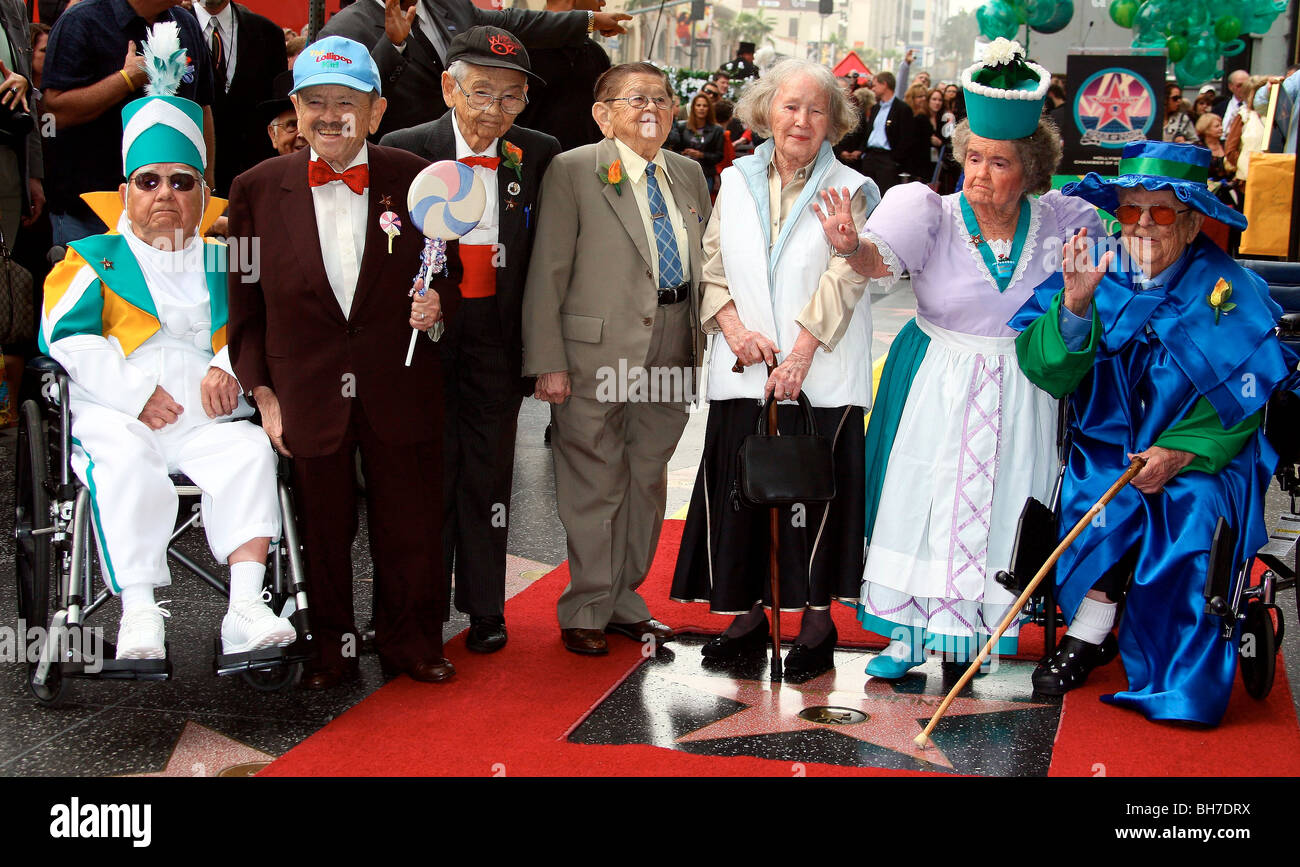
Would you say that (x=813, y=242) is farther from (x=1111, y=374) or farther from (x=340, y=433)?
(x=340, y=433)

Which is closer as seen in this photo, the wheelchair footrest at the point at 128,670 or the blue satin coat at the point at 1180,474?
the wheelchair footrest at the point at 128,670

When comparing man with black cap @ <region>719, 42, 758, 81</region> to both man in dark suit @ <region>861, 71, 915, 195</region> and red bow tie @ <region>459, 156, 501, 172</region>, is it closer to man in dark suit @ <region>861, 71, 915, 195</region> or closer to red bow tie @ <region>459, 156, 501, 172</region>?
man in dark suit @ <region>861, 71, 915, 195</region>

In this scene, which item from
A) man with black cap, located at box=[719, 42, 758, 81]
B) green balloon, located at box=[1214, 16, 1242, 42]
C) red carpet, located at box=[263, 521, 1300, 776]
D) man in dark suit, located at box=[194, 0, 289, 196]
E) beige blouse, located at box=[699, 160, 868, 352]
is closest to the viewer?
red carpet, located at box=[263, 521, 1300, 776]

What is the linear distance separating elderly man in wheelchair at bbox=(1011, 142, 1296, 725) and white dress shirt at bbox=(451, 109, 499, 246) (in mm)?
1529

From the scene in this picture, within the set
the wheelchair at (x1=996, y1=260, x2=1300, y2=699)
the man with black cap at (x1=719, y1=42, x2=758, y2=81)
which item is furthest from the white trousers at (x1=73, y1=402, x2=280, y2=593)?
the man with black cap at (x1=719, y1=42, x2=758, y2=81)

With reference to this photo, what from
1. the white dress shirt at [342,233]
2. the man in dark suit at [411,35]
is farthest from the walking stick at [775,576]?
the man in dark suit at [411,35]

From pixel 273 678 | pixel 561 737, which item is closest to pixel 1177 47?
pixel 561 737

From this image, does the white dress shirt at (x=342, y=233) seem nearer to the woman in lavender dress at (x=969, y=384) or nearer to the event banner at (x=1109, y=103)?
the woman in lavender dress at (x=969, y=384)

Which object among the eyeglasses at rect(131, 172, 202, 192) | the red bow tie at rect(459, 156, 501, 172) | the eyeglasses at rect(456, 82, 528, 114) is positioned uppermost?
the eyeglasses at rect(456, 82, 528, 114)

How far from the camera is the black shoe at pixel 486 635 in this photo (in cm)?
389

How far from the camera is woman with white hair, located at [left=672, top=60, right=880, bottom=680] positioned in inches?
143

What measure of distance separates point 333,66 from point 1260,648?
117 inches

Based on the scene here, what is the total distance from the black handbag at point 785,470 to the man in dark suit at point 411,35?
1974 mm
